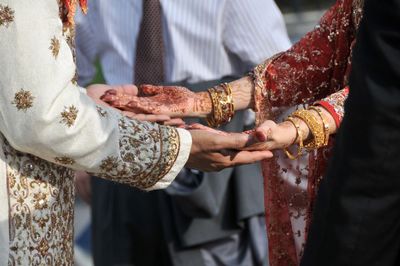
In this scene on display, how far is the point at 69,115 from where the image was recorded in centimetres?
293

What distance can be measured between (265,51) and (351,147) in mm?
2455

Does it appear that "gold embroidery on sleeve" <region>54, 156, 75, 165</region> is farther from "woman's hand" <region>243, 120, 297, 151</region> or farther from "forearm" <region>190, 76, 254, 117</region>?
"forearm" <region>190, 76, 254, 117</region>

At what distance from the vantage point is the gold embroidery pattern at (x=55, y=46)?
2.88 meters

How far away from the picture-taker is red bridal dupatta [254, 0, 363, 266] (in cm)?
342

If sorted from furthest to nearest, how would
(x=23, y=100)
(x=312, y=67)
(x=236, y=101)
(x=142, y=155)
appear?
(x=236, y=101) < (x=312, y=67) < (x=142, y=155) < (x=23, y=100)

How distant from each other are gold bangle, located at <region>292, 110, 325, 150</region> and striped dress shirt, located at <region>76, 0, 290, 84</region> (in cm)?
160

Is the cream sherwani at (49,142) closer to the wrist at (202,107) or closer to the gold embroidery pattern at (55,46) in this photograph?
the gold embroidery pattern at (55,46)

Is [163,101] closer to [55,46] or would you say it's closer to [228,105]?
[228,105]

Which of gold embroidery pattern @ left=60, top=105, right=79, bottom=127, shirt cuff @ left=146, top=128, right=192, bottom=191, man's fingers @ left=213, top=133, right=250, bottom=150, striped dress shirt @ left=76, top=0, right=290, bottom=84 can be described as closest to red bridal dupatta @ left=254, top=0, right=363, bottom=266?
man's fingers @ left=213, top=133, right=250, bottom=150

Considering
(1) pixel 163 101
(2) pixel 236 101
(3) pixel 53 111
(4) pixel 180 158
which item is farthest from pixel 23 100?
(2) pixel 236 101

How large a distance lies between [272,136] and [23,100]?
729 mm

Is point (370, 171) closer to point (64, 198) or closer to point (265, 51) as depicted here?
point (64, 198)

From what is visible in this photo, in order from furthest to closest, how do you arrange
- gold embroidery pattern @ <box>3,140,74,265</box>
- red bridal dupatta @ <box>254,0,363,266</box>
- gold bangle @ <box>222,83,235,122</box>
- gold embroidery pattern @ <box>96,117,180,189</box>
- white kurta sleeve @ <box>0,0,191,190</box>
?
gold bangle @ <box>222,83,235,122</box> → red bridal dupatta @ <box>254,0,363,266</box> → gold embroidery pattern @ <box>96,117,180,189</box> → gold embroidery pattern @ <box>3,140,74,265</box> → white kurta sleeve @ <box>0,0,191,190</box>

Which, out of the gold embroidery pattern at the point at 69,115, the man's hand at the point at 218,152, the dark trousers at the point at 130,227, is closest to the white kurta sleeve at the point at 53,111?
the gold embroidery pattern at the point at 69,115
